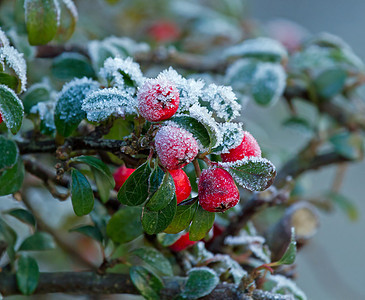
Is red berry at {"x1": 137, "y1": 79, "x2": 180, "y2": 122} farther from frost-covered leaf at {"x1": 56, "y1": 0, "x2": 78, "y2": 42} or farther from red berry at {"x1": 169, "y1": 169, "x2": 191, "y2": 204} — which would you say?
frost-covered leaf at {"x1": 56, "y1": 0, "x2": 78, "y2": 42}

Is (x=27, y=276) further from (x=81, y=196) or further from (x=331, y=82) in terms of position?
(x=331, y=82)

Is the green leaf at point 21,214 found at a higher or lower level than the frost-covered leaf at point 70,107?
lower

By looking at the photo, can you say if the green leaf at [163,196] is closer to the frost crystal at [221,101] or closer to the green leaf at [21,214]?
the frost crystal at [221,101]

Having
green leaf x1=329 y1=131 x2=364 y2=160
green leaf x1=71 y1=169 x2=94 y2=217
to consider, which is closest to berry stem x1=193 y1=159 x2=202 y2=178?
green leaf x1=71 y1=169 x2=94 y2=217

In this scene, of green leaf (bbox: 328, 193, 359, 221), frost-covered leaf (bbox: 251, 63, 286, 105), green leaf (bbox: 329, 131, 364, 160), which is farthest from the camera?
green leaf (bbox: 328, 193, 359, 221)

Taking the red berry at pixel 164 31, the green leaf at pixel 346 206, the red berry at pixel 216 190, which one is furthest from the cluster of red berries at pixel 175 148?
the red berry at pixel 164 31
